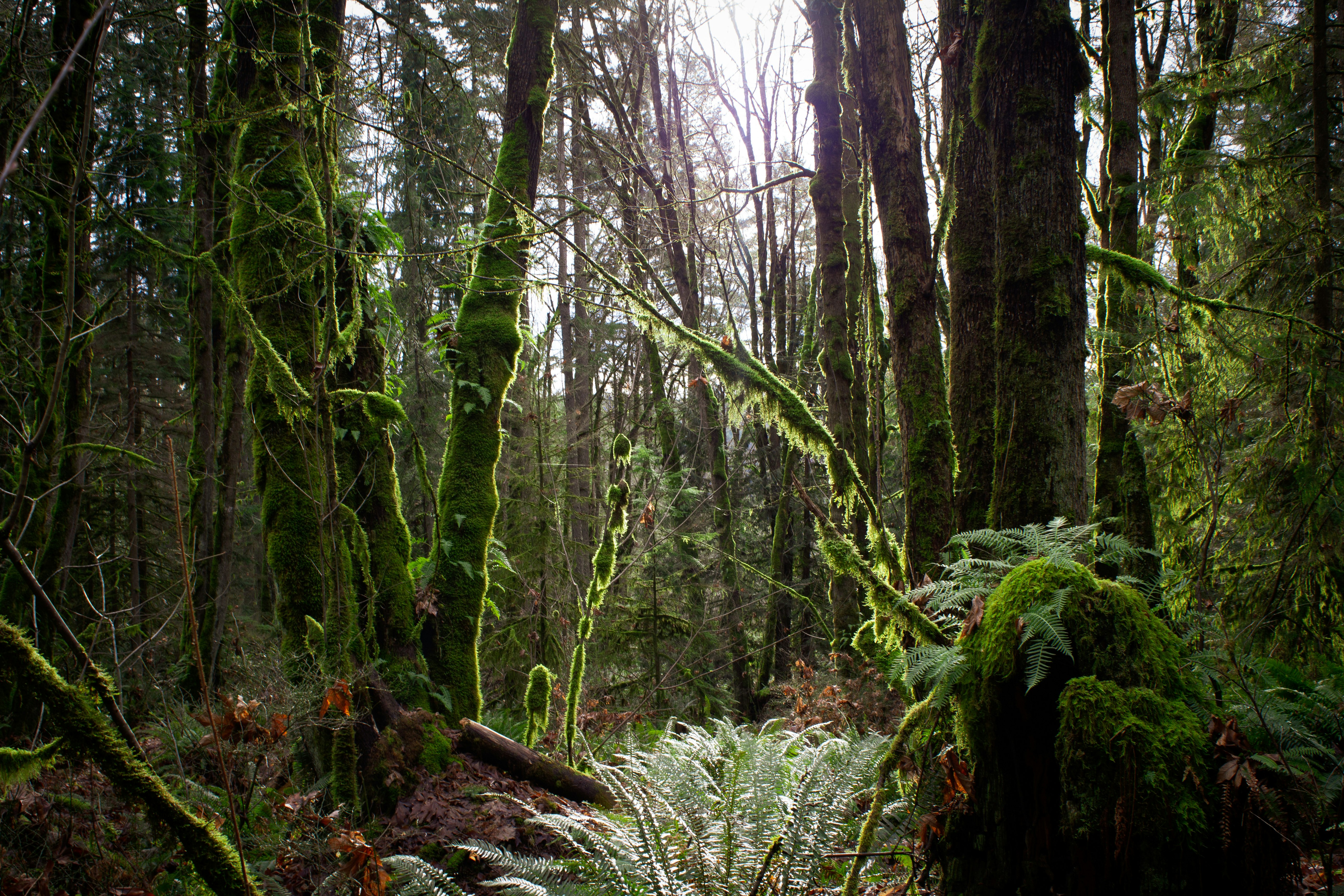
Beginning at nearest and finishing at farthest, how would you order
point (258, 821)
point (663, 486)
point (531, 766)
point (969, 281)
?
point (258, 821) < point (969, 281) < point (531, 766) < point (663, 486)

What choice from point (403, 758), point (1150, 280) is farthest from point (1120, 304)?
point (403, 758)

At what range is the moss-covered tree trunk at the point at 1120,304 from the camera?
4738mm

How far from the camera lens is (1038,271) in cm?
288

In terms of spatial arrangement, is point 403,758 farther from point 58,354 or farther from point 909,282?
point 909,282

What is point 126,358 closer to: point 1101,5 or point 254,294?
point 254,294

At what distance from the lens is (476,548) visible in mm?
5062

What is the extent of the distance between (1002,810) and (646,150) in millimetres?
12055

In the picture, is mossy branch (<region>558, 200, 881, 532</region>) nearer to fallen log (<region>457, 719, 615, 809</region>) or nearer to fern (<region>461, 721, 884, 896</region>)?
fern (<region>461, 721, 884, 896</region>)

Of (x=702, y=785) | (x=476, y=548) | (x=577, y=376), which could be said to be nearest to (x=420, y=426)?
(x=577, y=376)

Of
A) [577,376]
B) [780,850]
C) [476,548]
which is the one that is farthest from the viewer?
[577,376]

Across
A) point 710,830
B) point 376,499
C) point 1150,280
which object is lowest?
point 710,830

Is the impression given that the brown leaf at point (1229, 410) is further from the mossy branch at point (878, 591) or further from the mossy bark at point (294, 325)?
the mossy bark at point (294, 325)

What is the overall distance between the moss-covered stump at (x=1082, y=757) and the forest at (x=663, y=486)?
0.01 metres

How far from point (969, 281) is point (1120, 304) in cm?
115
